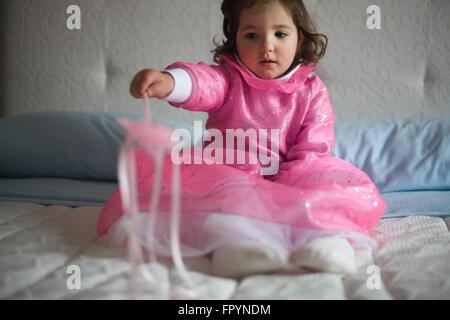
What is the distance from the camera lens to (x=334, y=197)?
667mm

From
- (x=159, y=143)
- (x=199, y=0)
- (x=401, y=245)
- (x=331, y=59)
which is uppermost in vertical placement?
(x=199, y=0)

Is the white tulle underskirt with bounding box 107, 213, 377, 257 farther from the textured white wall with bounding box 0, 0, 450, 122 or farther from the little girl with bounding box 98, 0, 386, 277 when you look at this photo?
the textured white wall with bounding box 0, 0, 450, 122

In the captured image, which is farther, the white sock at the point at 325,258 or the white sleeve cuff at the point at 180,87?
the white sleeve cuff at the point at 180,87

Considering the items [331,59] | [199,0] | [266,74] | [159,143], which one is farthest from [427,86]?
[159,143]

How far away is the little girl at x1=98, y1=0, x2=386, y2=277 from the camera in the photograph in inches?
22.4

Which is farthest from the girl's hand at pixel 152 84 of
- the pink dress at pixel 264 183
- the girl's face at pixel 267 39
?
the girl's face at pixel 267 39

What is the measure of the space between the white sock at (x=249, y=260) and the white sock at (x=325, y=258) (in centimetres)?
2

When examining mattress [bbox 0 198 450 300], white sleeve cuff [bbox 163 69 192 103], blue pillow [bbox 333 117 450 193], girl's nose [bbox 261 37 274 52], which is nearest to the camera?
mattress [bbox 0 198 450 300]

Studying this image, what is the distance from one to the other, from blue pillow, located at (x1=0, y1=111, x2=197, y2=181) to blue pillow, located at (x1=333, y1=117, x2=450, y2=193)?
2.18 ft

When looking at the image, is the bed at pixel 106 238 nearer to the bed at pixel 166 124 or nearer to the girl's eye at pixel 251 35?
the bed at pixel 166 124

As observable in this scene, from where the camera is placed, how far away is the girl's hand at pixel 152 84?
0.63m

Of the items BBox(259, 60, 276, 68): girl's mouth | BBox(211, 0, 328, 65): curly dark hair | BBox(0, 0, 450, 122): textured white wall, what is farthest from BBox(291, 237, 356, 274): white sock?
BBox(0, 0, 450, 122): textured white wall

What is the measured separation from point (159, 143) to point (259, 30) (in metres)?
0.58
